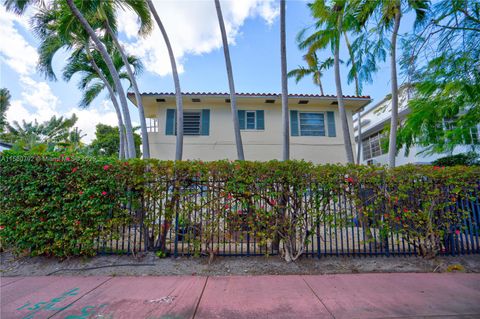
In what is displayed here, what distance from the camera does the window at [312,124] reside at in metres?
10.8

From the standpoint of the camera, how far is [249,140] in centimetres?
1045

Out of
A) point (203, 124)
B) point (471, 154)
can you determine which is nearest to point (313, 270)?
point (203, 124)

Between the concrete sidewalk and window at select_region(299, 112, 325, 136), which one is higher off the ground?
window at select_region(299, 112, 325, 136)

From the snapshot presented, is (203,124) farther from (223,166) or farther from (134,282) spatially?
(134,282)

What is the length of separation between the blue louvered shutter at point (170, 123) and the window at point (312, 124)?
6684mm

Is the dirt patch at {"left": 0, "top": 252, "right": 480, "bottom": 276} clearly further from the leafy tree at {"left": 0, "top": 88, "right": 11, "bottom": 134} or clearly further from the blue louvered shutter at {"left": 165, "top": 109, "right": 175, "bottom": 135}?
the leafy tree at {"left": 0, "top": 88, "right": 11, "bottom": 134}

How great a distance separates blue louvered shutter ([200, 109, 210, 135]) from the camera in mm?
10411

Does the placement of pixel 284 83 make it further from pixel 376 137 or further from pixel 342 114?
pixel 376 137

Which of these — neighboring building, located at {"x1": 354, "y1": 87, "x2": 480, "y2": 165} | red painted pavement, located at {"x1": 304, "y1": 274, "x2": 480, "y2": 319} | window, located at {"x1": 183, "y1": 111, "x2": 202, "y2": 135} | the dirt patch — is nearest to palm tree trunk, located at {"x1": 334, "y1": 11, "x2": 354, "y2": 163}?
the dirt patch

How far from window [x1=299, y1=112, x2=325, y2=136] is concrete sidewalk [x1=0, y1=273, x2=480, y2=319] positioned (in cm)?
785

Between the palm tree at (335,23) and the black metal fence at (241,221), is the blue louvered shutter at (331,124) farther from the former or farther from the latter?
the black metal fence at (241,221)

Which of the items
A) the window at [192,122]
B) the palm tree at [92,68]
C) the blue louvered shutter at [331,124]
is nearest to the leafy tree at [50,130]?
the palm tree at [92,68]

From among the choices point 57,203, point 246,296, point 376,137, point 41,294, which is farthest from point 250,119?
point 376,137

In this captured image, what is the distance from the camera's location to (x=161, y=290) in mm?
3238
